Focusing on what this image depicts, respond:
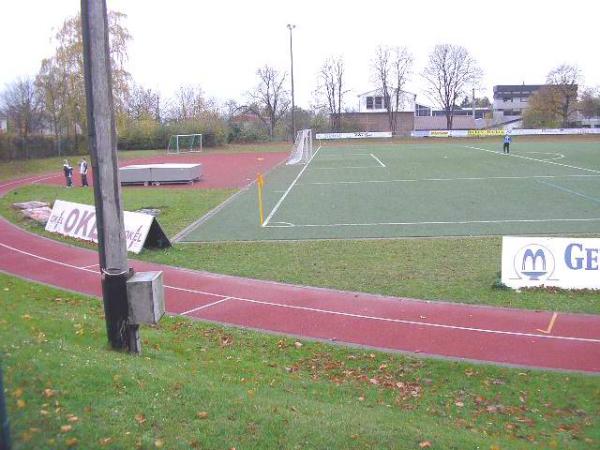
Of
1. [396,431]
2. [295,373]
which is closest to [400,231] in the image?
[295,373]

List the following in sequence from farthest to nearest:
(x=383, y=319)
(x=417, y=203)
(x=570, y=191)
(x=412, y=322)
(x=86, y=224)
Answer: (x=570, y=191)
(x=417, y=203)
(x=86, y=224)
(x=383, y=319)
(x=412, y=322)

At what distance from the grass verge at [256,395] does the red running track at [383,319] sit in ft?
2.05

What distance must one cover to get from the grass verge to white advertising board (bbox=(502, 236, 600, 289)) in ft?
14.4

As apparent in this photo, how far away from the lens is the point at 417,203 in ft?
77.9

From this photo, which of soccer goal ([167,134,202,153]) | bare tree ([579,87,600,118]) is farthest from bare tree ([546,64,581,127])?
soccer goal ([167,134,202,153])

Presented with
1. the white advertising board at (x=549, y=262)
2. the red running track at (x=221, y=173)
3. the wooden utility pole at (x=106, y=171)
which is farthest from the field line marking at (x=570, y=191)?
the wooden utility pole at (x=106, y=171)

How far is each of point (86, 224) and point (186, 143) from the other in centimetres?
5105

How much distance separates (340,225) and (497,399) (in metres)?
12.6

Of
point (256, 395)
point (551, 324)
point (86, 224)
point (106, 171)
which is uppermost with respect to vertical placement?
point (106, 171)

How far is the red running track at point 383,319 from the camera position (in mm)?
8586

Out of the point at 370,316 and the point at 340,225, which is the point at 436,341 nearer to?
the point at 370,316

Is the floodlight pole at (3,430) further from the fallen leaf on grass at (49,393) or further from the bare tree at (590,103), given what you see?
the bare tree at (590,103)

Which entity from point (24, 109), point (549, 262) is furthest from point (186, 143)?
point (549, 262)

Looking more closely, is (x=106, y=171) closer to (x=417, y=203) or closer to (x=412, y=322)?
(x=412, y=322)
